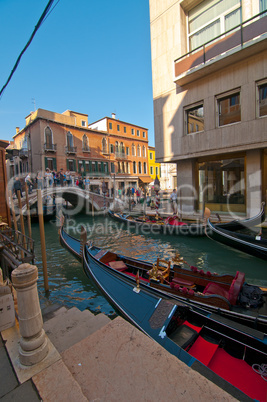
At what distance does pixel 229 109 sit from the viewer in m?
8.60

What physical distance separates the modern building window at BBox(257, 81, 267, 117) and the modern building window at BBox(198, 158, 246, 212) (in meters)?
1.94

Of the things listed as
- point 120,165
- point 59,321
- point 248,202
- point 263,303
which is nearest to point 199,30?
point 248,202

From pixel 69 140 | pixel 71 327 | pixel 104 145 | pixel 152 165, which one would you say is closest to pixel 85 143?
pixel 69 140

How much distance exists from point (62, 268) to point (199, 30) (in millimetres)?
11251

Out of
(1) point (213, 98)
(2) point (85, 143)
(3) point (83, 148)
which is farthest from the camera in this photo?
(2) point (85, 143)

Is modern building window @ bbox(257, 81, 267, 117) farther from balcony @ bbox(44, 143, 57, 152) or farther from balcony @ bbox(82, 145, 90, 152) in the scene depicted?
balcony @ bbox(82, 145, 90, 152)

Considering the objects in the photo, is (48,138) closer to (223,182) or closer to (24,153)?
(24,153)

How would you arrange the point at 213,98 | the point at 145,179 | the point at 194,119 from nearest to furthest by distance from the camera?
the point at 213,98 → the point at 194,119 → the point at 145,179

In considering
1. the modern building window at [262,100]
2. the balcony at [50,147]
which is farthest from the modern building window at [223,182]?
the balcony at [50,147]

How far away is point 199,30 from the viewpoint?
9336 mm

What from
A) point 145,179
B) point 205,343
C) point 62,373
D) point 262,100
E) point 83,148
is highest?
point 83,148

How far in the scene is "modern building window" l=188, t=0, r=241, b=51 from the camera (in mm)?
8133

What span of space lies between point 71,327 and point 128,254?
5.39 metres

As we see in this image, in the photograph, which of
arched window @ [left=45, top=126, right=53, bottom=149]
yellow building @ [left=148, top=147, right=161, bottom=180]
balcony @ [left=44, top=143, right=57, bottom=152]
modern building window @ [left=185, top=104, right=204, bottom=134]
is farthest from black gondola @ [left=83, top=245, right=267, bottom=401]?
yellow building @ [left=148, top=147, right=161, bottom=180]
